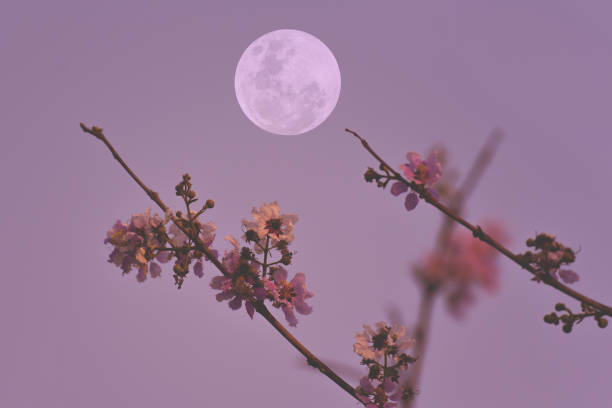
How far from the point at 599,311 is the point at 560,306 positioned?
0.29m

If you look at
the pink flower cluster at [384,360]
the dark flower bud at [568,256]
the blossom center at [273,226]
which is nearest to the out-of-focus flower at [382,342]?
the pink flower cluster at [384,360]

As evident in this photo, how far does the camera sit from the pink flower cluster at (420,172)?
3.83 m

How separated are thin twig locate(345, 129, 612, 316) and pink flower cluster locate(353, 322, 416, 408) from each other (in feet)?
3.41

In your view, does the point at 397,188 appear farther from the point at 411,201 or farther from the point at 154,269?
the point at 154,269

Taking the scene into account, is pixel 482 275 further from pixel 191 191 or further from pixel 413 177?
pixel 191 191

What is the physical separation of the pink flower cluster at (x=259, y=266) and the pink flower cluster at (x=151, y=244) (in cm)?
23

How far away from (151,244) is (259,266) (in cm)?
77

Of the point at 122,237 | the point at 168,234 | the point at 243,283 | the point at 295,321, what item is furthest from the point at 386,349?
the point at 122,237

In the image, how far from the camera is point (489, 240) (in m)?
3.15

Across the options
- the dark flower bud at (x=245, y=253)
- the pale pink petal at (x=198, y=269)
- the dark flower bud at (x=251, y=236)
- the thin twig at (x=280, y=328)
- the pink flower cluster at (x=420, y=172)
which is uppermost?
the pink flower cluster at (x=420, y=172)

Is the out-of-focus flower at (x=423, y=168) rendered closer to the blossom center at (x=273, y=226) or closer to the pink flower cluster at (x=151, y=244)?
the blossom center at (x=273, y=226)

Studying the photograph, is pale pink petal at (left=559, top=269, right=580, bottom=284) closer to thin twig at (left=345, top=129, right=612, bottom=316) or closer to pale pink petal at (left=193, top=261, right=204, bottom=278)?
thin twig at (left=345, top=129, right=612, bottom=316)

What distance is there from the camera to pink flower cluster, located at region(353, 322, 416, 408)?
3.90 metres

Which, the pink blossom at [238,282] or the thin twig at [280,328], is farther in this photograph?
the pink blossom at [238,282]
